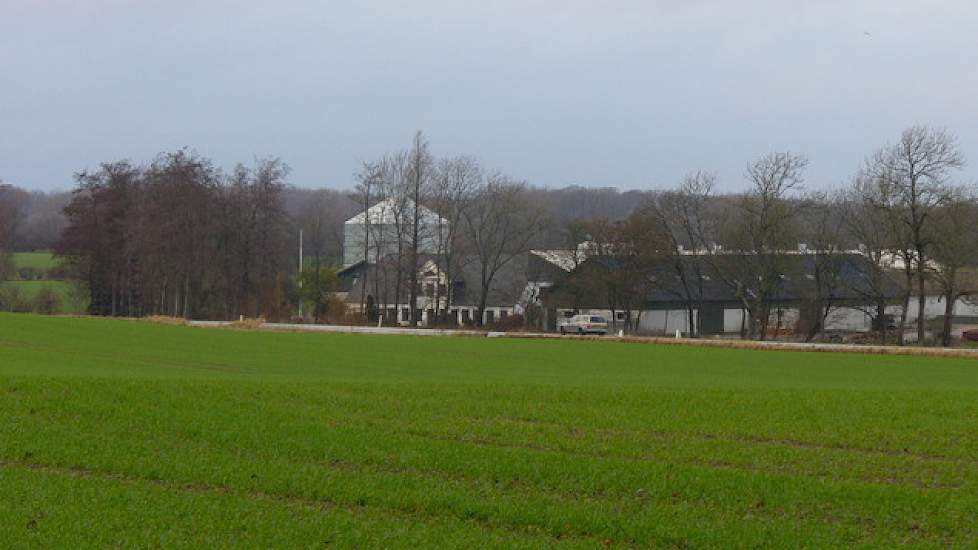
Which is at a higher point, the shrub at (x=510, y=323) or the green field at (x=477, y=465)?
the shrub at (x=510, y=323)

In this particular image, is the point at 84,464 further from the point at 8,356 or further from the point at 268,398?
the point at 8,356

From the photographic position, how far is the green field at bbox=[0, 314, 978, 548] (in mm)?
10469

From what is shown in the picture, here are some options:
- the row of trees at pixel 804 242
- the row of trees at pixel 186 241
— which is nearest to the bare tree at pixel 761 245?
the row of trees at pixel 804 242

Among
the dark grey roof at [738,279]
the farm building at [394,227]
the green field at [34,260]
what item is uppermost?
the farm building at [394,227]

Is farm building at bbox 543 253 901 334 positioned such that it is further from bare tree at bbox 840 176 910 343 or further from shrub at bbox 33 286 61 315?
shrub at bbox 33 286 61 315

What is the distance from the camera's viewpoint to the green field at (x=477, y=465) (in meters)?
10.5

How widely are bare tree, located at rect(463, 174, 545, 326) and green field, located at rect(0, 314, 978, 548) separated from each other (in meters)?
67.3

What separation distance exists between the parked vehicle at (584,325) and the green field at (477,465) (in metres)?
50.9

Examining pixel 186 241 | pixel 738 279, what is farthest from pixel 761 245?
pixel 186 241

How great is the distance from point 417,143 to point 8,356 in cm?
5954

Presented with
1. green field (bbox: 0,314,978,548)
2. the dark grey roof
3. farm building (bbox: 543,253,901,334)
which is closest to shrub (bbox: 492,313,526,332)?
farm building (bbox: 543,253,901,334)

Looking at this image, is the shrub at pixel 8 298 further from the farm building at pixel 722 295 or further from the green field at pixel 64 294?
the farm building at pixel 722 295

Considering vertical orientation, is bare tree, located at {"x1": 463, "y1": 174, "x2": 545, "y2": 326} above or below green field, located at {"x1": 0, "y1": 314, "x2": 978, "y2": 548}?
above

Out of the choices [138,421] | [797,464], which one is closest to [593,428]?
[797,464]
